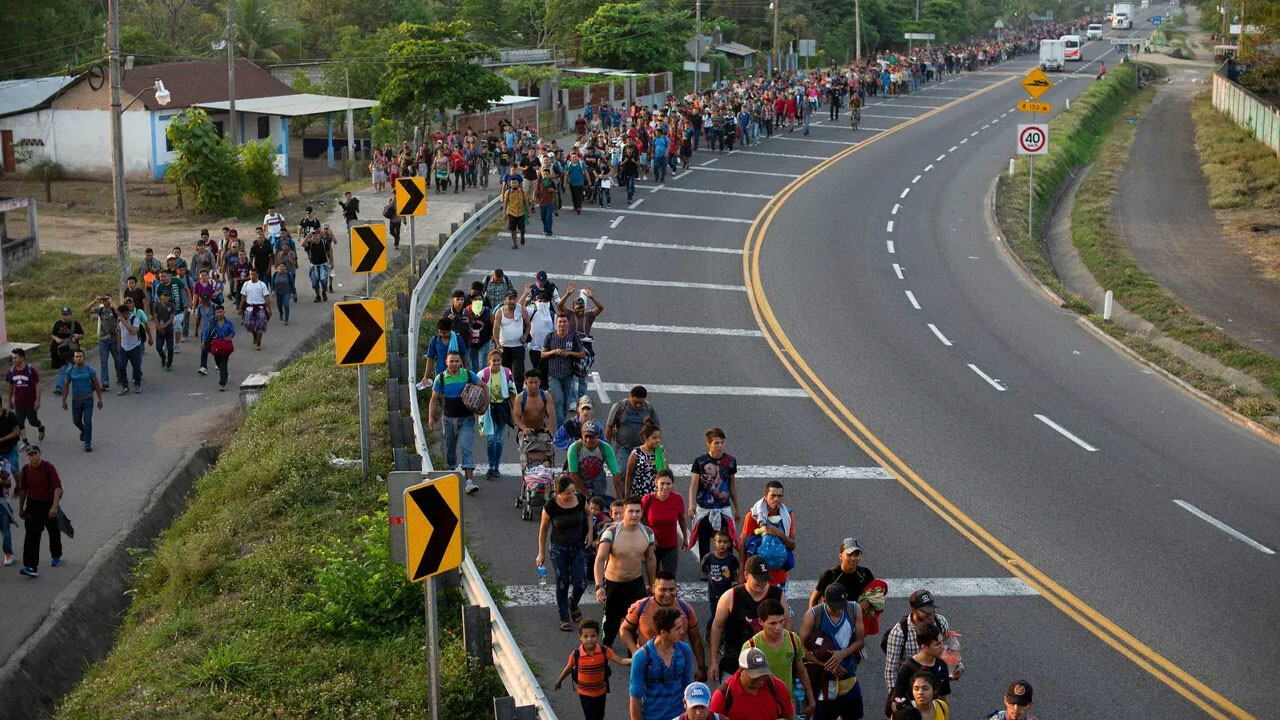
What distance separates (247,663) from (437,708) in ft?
8.37

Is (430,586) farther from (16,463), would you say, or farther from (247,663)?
(16,463)

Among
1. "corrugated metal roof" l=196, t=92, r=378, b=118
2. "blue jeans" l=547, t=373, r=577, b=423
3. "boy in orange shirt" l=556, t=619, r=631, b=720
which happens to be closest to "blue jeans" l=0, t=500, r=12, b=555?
"blue jeans" l=547, t=373, r=577, b=423

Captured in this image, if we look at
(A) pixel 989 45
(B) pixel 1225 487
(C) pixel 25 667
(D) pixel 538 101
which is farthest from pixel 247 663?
(A) pixel 989 45

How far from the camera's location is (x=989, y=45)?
9731cm

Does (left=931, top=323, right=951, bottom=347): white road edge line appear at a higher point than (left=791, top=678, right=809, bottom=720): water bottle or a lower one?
higher

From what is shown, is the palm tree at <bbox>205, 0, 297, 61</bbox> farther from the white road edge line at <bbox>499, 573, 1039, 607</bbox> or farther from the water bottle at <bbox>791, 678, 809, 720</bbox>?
the water bottle at <bbox>791, 678, 809, 720</bbox>

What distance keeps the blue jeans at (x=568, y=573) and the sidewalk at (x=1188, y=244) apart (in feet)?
57.4

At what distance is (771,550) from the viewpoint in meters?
11.5

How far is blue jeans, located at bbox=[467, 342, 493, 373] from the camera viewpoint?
62.3 ft

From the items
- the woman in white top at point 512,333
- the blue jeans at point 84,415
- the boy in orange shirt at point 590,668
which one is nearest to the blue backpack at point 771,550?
the boy in orange shirt at point 590,668

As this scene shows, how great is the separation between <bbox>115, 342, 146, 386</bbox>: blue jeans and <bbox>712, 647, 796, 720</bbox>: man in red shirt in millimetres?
16498

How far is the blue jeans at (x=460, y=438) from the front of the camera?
51.1 ft

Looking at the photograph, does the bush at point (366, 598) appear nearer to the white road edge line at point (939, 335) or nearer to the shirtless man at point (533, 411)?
the shirtless man at point (533, 411)

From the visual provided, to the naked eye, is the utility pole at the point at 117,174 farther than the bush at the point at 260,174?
No
